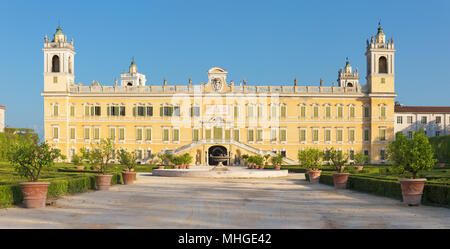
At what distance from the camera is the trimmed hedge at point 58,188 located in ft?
45.3

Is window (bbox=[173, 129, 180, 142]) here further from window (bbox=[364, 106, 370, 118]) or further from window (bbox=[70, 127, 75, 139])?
window (bbox=[364, 106, 370, 118])

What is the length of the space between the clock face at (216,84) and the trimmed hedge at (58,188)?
3238cm

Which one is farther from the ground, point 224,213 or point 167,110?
point 167,110

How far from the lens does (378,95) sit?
5516 cm

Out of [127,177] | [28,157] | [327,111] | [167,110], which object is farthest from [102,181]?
[327,111]

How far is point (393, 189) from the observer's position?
56.1 feet

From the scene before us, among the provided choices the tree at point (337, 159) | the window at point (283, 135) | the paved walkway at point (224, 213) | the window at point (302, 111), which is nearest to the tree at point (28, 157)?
the paved walkway at point (224, 213)

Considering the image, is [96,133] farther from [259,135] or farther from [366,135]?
[366,135]

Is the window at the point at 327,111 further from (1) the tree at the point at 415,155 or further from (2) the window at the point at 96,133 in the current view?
(1) the tree at the point at 415,155

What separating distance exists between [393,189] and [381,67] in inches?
1630

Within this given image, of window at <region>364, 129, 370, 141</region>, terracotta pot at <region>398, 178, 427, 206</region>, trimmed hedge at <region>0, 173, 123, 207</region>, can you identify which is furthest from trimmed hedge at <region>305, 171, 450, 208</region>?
window at <region>364, 129, 370, 141</region>

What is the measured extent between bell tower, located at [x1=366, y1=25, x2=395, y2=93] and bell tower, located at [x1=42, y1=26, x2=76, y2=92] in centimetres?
3447
